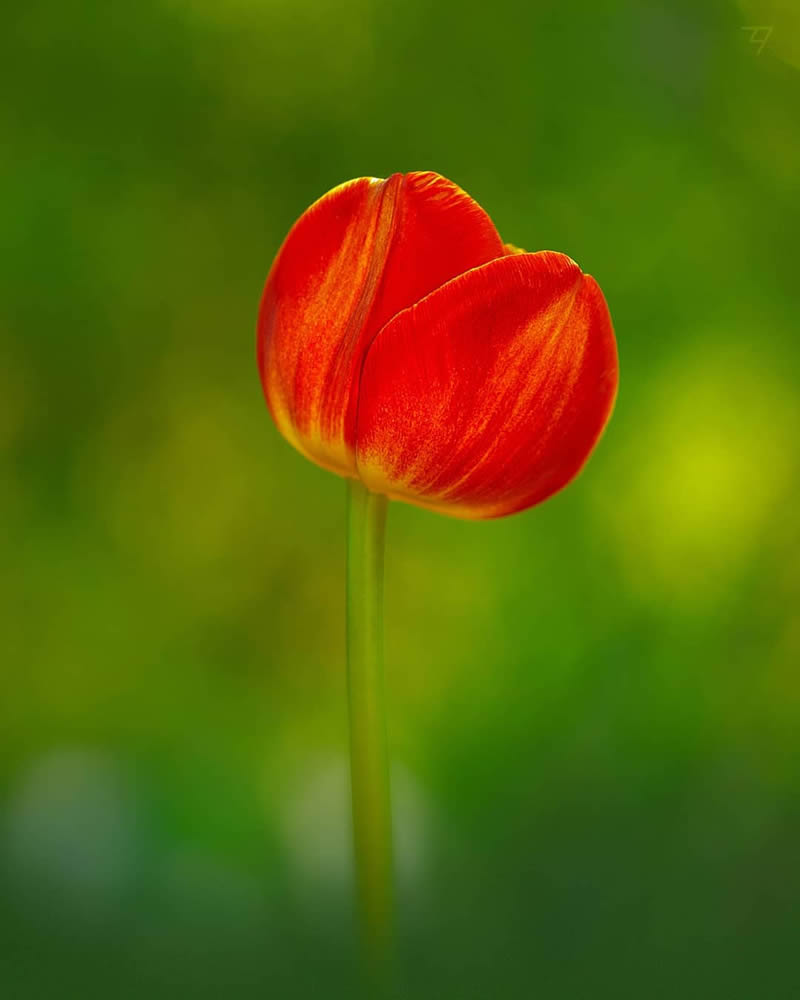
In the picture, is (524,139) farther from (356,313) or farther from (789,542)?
(356,313)

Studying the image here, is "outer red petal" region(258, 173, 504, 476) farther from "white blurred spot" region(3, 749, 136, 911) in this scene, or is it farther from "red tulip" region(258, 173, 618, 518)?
"white blurred spot" region(3, 749, 136, 911)

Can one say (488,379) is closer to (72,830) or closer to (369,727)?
(369,727)

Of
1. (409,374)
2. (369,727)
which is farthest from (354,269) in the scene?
(369,727)

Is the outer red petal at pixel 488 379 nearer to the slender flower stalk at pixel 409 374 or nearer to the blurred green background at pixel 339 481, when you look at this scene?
the slender flower stalk at pixel 409 374

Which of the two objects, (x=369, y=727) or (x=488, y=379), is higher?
(x=488, y=379)

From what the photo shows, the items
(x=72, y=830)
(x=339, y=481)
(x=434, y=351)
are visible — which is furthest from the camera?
(x=339, y=481)

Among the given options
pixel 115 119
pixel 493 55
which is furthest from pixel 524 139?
pixel 115 119
